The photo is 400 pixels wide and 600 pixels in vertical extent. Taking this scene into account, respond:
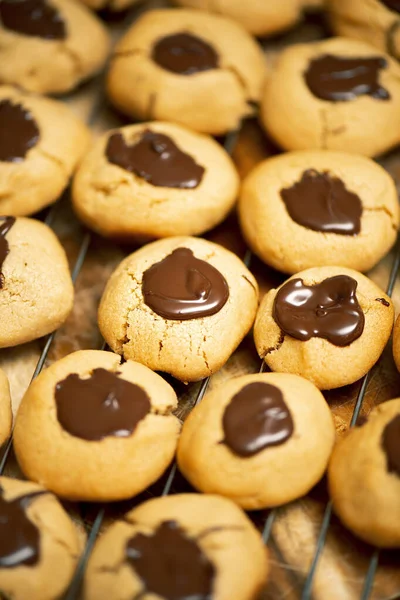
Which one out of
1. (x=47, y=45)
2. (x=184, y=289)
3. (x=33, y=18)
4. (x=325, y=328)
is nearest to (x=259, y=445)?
(x=325, y=328)

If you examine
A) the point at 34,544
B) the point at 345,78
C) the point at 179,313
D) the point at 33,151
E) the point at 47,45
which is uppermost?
the point at 345,78

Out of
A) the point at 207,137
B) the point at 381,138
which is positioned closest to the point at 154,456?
the point at 207,137

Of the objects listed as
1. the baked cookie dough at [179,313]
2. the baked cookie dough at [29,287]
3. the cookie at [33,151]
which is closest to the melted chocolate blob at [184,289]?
the baked cookie dough at [179,313]

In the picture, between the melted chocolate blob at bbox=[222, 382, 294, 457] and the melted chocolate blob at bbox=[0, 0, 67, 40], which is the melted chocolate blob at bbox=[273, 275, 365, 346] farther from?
the melted chocolate blob at bbox=[0, 0, 67, 40]

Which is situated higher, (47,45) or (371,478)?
(47,45)

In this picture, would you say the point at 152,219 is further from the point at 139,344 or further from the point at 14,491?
the point at 14,491

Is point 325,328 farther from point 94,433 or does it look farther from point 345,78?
point 345,78
